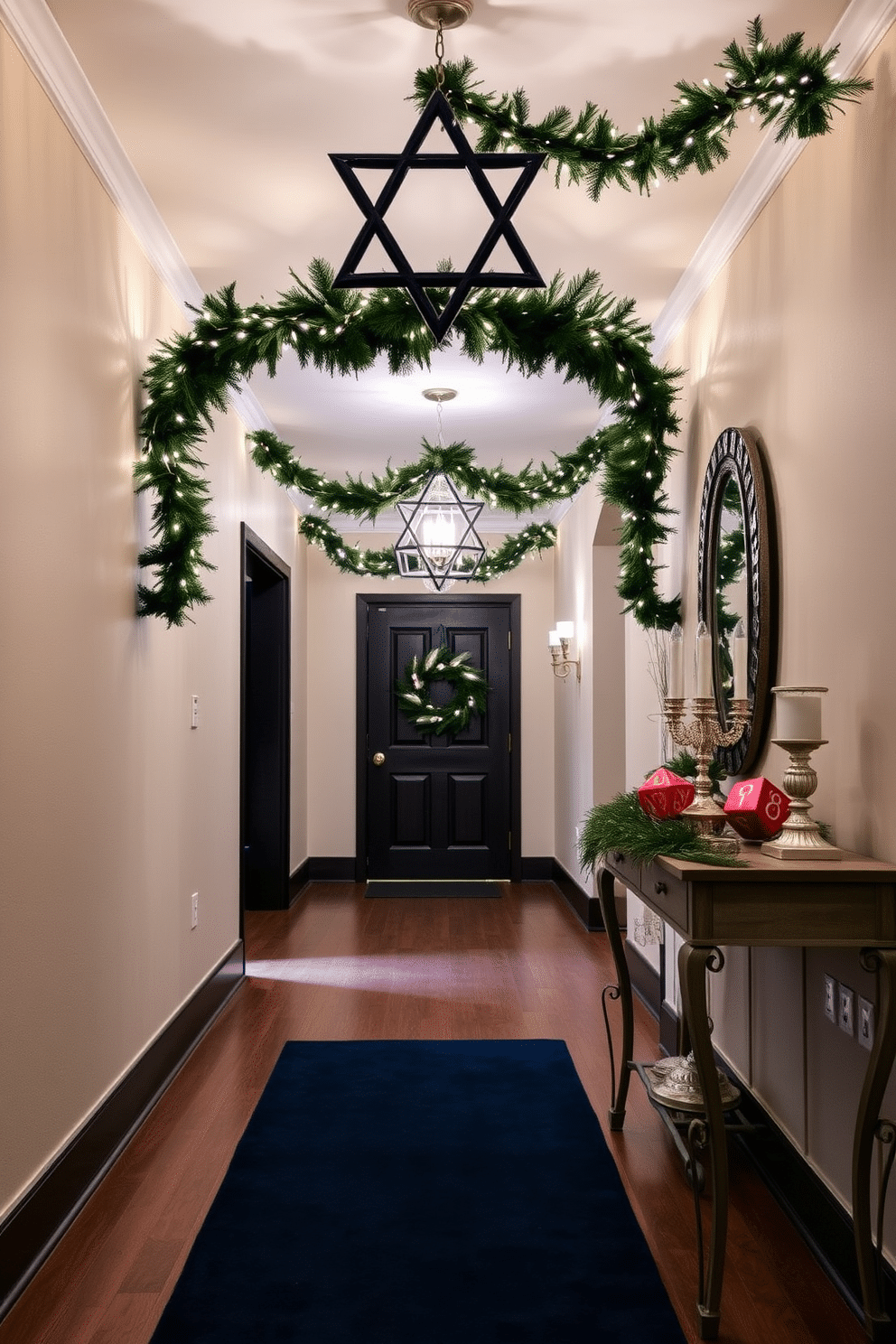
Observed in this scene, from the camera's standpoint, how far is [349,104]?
271cm

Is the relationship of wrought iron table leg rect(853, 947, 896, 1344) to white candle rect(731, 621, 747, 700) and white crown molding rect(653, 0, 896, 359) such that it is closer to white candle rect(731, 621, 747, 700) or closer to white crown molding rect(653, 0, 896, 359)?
white candle rect(731, 621, 747, 700)

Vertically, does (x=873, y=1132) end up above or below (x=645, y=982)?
above

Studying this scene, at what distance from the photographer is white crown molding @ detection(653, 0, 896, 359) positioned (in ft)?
7.38

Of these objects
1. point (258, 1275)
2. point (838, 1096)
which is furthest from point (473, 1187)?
point (838, 1096)

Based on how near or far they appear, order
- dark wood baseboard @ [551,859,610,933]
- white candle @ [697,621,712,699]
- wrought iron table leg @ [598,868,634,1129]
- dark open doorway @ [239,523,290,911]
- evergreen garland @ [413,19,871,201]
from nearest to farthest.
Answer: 1. evergreen garland @ [413,19,871,201]
2. white candle @ [697,621,712,699]
3. wrought iron table leg @ [598,868,634,1129]
4. dark wood baseboard @ [551,859,610,933]
5. dark open doorway @ [239,523,290,911]

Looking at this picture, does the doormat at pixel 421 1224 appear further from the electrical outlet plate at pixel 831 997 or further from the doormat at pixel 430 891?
the doormat at pixel 430 891

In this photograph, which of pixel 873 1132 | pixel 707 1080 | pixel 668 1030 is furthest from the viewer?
pixel 668 1030

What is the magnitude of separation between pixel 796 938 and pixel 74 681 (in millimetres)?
1731

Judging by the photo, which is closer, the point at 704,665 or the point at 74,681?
the point at 704,665

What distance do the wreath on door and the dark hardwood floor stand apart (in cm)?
134

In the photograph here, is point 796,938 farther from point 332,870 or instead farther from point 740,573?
point 332,870

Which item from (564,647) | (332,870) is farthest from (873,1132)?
(332,870)

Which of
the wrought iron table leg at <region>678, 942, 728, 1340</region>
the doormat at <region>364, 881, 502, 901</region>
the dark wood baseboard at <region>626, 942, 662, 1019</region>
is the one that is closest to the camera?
the wrought iron table leg at <region>678, 942, 728, 1340</region>

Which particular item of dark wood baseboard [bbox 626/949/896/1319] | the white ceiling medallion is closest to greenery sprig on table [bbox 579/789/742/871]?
dark wood baseboard [bbox 626/949/896/1319]
